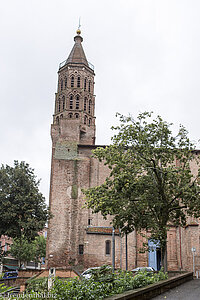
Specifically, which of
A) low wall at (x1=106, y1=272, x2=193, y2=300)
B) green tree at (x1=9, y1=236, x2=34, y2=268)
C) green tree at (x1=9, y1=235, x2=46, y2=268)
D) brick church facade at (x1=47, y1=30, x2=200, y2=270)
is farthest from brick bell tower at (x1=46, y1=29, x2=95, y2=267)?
low wall at (x1=106, y1=272, x2=193, y2=300)

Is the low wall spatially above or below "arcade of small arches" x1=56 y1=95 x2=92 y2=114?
below

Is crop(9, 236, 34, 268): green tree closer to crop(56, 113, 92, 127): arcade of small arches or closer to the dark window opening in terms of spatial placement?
the dark window opening

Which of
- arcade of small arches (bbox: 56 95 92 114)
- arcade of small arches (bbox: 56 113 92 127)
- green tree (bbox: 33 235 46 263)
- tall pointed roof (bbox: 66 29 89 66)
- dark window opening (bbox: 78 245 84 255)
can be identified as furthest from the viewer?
green tree (bbox: 33 235 46 263)

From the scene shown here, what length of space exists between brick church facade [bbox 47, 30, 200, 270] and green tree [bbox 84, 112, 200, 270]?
1227 cm

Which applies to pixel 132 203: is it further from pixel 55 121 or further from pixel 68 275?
pixel 55 121

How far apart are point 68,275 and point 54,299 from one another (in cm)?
2103

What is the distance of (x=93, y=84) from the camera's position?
165 feet

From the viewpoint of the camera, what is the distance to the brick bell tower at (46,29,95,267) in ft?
123

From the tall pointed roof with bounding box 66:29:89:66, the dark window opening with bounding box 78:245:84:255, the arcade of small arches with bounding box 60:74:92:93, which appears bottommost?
the dark window opening with bounding box 78:245:84:255

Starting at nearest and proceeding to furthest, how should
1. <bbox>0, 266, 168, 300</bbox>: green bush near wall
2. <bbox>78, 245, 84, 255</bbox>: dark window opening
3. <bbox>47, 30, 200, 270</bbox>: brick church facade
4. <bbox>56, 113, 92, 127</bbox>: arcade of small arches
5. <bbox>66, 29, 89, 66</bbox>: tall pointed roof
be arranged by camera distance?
<bbox>0, 266, 168, 300</bbox>: green bush near wall, <bbox>47, 30, 200, 270</bbox>: brick church facade, <bbox>78, 245, 84, 255</bbox>: dark window opening, <bbox>56, 113, 92, 127</bbox>: arcade of small arches, <bbox>66, 29, 89, 66</bbox>: tall pointed roof

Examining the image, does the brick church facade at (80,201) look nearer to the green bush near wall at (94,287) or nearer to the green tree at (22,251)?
the green tree at (22,251)

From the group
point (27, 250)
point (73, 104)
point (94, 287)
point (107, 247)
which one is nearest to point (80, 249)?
point (107, 247)

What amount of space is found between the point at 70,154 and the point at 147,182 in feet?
79.1

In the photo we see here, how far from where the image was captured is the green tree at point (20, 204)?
29269 mm
